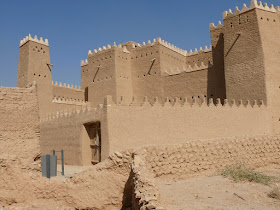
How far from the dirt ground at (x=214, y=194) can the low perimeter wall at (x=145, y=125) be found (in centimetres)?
526

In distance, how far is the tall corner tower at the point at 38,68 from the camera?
1931 cm

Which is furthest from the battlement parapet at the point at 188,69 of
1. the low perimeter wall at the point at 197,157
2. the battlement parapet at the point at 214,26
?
the low perimeter wall at the point at 197,157

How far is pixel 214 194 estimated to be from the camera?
5.76m

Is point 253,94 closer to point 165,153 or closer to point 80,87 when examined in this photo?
point 165,153

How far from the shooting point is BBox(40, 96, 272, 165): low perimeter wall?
12117 mm

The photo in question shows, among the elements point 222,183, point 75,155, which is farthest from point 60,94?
point 222,183

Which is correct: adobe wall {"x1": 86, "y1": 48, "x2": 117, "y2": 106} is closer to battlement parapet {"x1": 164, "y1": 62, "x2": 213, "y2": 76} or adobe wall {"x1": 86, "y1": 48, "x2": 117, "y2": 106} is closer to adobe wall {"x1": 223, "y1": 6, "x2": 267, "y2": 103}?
battlement parapet {"x1": 164, "y1": 62, "x2": 213, "y2": 76}

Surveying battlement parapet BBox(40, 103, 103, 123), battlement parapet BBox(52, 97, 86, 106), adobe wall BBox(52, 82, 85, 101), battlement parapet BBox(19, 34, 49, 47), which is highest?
battlement parapet BBox(19, 34, 49, 47)

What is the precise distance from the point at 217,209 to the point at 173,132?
861 centimetres

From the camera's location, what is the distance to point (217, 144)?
8.20 metres

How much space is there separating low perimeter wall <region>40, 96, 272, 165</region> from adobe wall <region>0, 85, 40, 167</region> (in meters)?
4.86

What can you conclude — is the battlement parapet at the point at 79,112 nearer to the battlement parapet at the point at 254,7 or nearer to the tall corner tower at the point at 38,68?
the tall corner tower at the point at 38,68

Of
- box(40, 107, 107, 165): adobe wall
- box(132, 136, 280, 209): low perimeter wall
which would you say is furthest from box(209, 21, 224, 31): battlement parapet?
box(132, 136, 280, 209): low perimeter wall

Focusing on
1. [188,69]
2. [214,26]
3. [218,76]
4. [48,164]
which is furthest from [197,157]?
[214,26]
